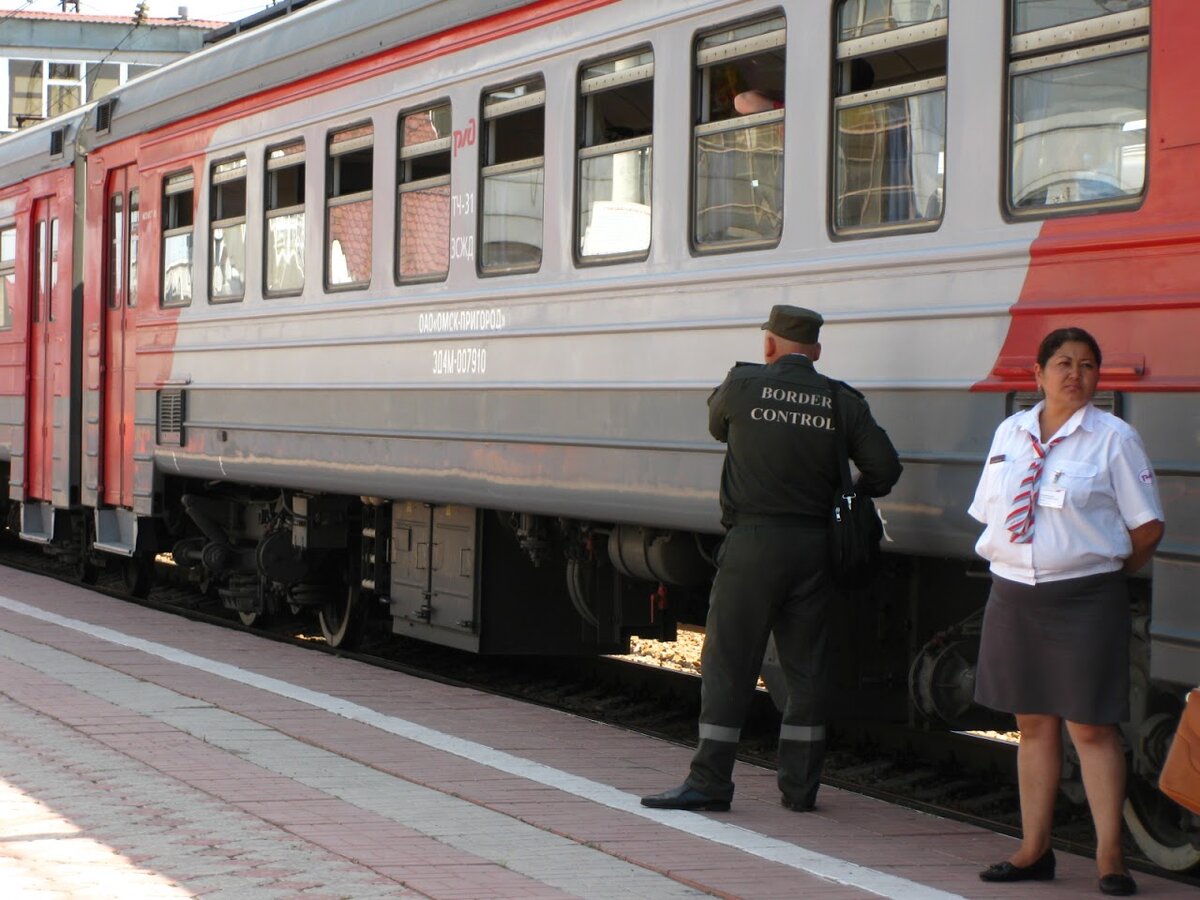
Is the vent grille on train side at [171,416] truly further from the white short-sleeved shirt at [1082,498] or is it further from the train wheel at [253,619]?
the white short-sleeved shirt at [1082,498]

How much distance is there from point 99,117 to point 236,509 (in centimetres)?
314

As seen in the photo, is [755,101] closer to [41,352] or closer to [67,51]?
[41,352]

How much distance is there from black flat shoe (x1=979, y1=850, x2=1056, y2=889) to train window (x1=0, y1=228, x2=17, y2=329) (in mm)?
12380

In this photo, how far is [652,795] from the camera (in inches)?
270

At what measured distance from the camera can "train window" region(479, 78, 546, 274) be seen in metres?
8.79

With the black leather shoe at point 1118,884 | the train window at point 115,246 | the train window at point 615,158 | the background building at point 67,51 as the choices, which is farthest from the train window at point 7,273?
the background building at point 67,51

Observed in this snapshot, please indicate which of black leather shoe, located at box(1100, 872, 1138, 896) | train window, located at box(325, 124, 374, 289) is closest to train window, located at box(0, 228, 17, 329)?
train window, located at box(325, 124, 374, 289)

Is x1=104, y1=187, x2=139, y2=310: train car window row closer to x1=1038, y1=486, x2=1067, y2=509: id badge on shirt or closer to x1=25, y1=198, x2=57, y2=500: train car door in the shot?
x1=25, y1=198, x2=57, y2=500: train car door

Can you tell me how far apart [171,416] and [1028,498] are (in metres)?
8.03

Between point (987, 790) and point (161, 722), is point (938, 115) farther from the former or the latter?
point (161, 722)

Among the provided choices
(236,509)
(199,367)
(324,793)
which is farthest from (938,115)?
(236,509)

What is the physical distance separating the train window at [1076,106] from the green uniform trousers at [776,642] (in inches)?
52.9

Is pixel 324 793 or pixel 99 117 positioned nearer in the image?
pixel 324 793

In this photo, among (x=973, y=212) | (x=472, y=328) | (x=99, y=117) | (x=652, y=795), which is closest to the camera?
(x=973, y=212)
